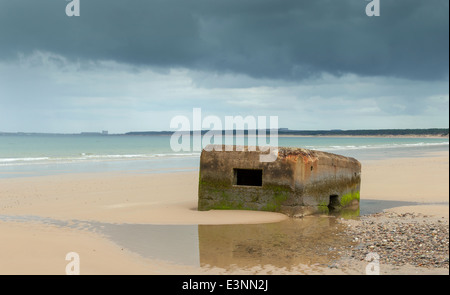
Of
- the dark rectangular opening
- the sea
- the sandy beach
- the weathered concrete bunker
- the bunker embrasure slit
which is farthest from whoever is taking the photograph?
the sea

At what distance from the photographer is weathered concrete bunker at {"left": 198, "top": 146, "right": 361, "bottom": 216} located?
354 inches

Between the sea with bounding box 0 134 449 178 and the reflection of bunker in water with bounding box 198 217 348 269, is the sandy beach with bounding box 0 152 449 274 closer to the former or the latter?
the reflection of bunker in water with bounding box 198 217 348 269

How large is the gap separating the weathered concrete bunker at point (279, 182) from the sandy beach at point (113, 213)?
259mm

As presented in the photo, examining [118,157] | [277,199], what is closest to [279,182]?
[277,199]

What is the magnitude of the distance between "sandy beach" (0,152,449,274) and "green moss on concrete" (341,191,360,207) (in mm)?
832

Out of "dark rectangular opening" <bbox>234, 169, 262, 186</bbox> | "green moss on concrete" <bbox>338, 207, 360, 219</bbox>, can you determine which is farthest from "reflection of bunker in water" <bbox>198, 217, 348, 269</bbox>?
"dark rectangular opening" <bbox>234, 169, 262, 186</bbox>

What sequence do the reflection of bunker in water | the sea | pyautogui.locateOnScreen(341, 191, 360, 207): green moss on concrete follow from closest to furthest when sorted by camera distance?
the reflection of bunker in water
pyautogui.locateOnScreen(341, 191, 360, 207): green moss on concrete
the sea

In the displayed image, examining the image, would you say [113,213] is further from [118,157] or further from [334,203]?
[118,157]

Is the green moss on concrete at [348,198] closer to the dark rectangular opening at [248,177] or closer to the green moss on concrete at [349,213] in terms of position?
the green moss on concrete at [349,213]

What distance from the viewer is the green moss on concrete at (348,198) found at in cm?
1004

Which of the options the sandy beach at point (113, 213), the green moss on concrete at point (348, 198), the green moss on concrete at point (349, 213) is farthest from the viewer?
the green moss on concrete at point (348, 198)

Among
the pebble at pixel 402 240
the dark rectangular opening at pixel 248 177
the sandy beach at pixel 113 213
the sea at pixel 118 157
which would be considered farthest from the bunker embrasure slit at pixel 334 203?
the sea at pixel 118 157
